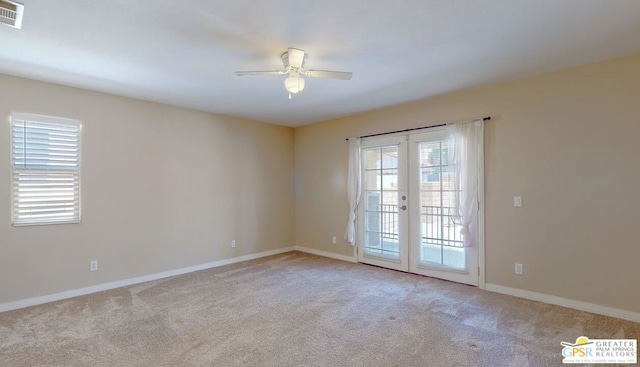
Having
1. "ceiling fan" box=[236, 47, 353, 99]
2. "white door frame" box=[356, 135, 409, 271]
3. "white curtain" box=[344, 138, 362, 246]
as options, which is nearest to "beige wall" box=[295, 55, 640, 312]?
"white door frame" box=[356, 135, 409, 271]

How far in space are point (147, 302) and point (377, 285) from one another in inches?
108

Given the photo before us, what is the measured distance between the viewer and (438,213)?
4.21 meters

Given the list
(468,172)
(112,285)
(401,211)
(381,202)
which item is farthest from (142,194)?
(468,172)

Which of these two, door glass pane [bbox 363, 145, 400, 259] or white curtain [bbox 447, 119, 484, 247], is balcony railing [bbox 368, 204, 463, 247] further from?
white curtain [bbox 447, 119, 484, 247]

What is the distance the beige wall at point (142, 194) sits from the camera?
3389 millimetres

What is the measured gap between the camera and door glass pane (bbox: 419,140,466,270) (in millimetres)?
4051

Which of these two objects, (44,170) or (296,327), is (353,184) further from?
(44,170)

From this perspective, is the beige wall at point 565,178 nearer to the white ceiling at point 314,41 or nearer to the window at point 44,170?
the white ceiling at point 314,41

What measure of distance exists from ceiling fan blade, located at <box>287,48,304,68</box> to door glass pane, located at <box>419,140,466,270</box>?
7.81 feet

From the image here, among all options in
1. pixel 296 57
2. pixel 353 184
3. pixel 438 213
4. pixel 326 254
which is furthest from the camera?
pixel 326 254

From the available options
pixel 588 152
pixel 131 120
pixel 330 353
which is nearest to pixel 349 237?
pixel 330 353

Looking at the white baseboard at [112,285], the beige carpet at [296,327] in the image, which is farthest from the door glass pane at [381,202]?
the white baseboard at [112,285]

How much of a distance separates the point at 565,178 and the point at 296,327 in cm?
320

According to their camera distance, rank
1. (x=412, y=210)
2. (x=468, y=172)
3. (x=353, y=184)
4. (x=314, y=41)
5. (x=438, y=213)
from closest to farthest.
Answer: (x=314, y=41)
(x=468, y=172)
(x=438, y=213)
(x=412, y=210)
(x=353, y=184)
